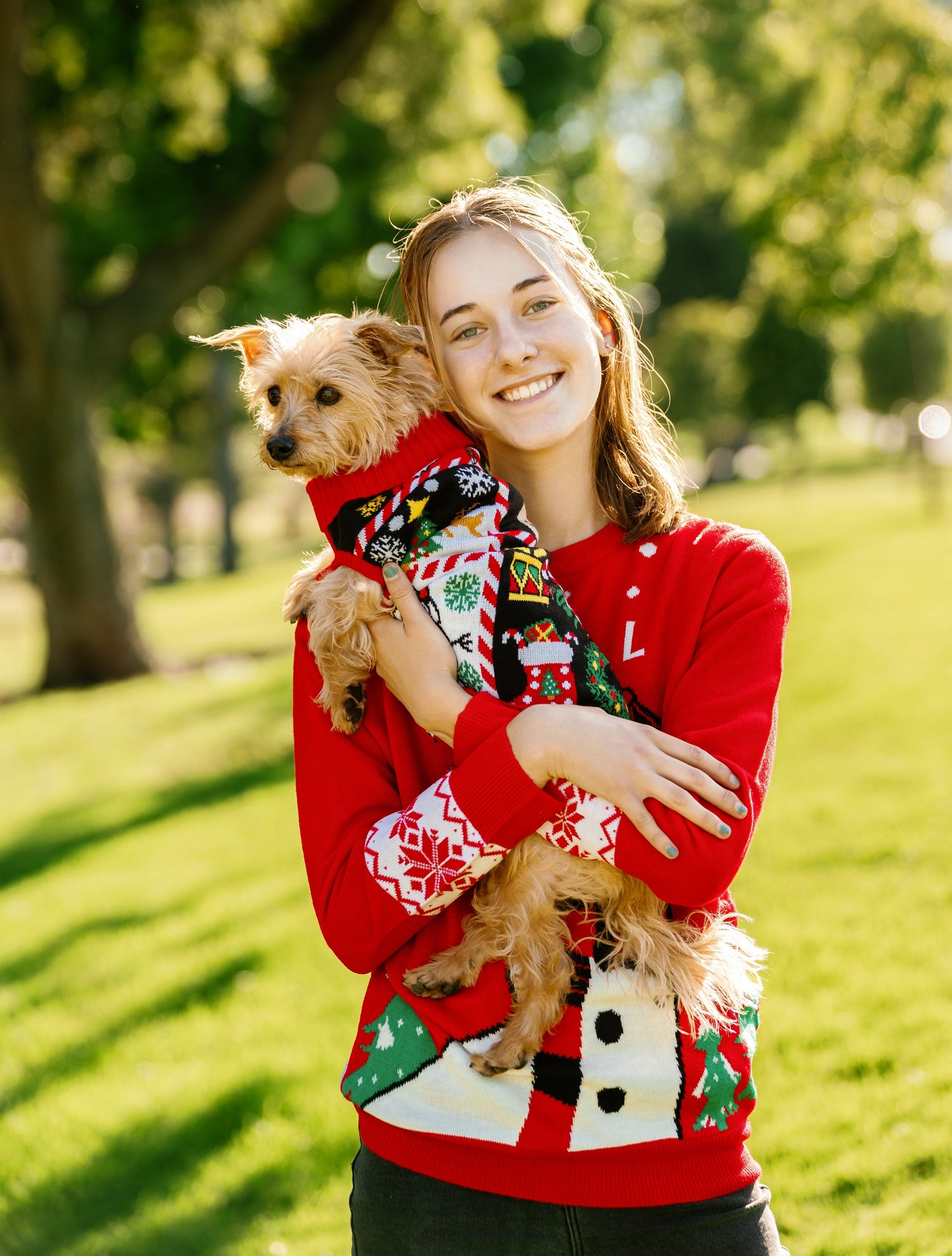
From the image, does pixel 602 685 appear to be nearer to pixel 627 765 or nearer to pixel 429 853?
pixel 627 765

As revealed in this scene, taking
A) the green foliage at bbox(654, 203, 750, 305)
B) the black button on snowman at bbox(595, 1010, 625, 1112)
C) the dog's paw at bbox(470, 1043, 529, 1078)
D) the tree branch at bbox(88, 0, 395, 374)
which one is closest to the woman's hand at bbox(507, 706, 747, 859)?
the black button on snowman at bbox(595, 1010, 625, 1112)

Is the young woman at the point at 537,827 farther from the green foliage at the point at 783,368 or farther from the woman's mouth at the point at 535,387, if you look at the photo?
the green foliage at the point at 783,368

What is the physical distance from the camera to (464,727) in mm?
1952

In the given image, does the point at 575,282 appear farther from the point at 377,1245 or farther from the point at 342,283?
the point at 342,283

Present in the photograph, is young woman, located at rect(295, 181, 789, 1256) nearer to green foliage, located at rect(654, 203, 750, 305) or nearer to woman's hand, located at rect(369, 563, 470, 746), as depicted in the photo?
woman's hand, located at rect(369, 563, 470, 746)

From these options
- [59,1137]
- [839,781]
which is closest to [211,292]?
[839,781]

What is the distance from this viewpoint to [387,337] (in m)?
2.63

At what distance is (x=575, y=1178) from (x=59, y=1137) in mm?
3658

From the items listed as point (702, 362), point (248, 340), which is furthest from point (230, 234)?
point (702, 362)

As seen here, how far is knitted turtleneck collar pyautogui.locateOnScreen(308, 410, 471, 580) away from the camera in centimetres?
243

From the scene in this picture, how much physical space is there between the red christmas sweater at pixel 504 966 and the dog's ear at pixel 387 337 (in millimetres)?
945

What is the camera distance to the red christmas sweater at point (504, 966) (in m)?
1.84

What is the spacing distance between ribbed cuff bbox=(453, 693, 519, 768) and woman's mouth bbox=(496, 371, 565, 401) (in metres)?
0.66

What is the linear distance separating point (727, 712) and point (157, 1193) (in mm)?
3517
